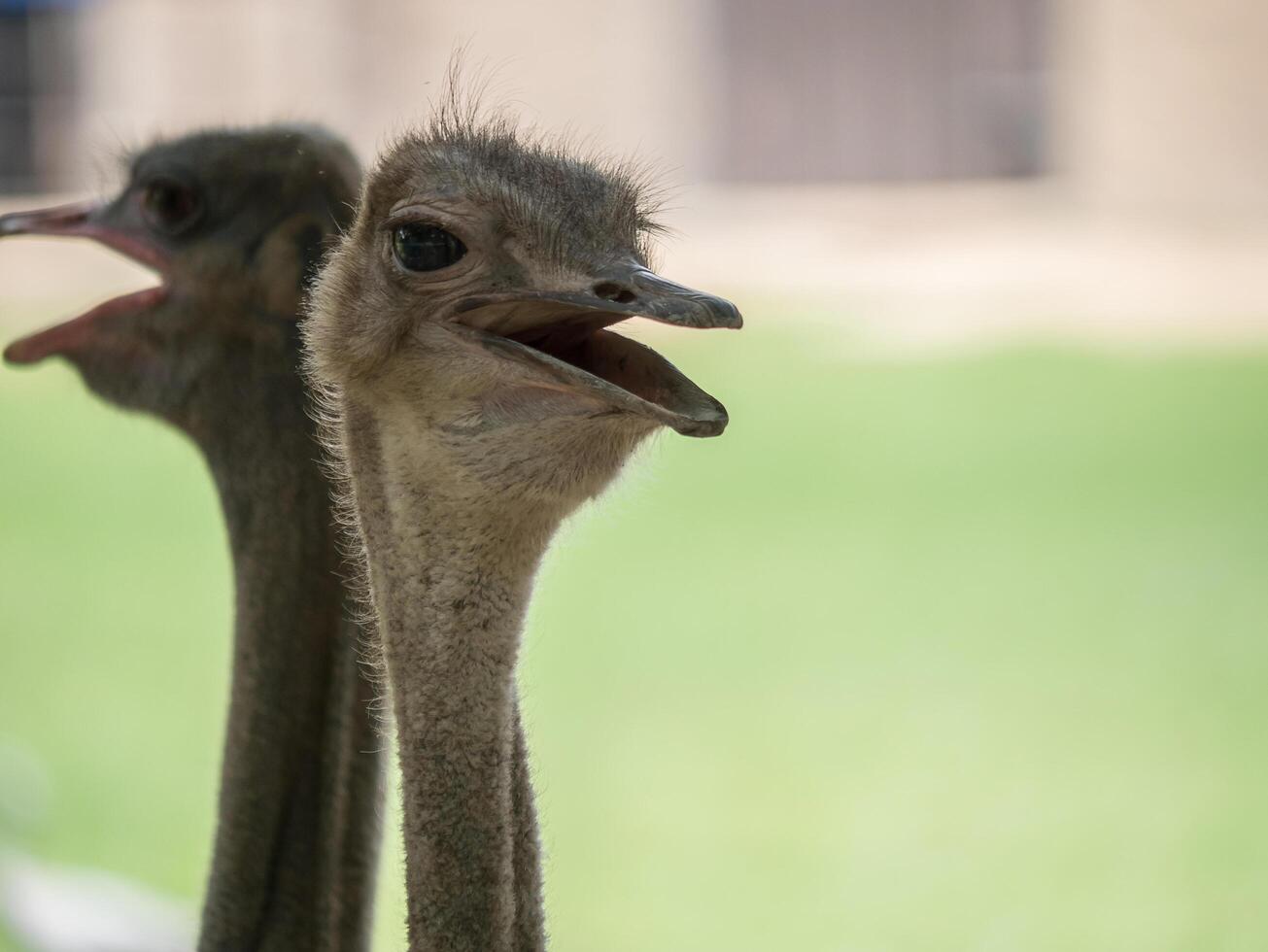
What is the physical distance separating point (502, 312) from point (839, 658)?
17.4 ft

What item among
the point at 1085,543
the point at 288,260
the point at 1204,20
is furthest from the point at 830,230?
the point at 288,260

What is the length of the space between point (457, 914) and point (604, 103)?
475 inches

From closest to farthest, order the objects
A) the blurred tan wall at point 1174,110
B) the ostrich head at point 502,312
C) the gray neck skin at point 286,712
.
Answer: the ostrich head at point 502,312
the gray neck skin at point 286,712
the blurred tan wall at point 1174,110

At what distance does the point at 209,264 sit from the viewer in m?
2.33

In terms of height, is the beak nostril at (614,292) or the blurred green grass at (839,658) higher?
the blurred green grass at (839,658)

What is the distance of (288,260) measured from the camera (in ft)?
7.60

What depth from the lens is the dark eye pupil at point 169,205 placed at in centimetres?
235

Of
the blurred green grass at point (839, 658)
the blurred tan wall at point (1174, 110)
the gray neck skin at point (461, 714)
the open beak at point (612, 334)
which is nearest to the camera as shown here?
the open beak at point (612, 334)

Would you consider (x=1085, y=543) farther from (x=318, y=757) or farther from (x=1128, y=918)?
(x=318, y=757)

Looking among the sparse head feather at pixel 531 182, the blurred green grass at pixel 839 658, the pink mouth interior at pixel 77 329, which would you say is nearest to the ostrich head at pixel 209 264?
the pink mouth interior at pixel 77 329

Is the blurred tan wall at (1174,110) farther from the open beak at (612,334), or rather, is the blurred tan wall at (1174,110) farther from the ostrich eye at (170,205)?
the open beak at (612,334)

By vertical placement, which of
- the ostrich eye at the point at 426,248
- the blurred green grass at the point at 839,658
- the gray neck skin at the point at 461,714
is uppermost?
the blurred green grass at the point at 839,658

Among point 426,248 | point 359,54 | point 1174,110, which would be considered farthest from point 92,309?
point 1174,110

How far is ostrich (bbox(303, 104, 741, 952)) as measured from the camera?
1.65 meters
